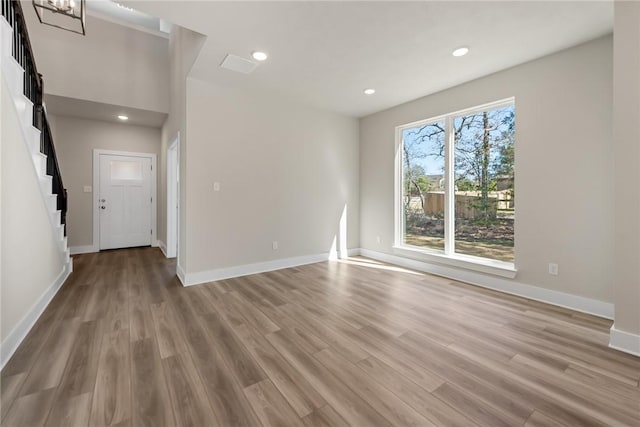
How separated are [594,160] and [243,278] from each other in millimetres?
4086

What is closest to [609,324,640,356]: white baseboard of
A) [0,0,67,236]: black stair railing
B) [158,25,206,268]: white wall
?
[158,25,206,268]: white wall

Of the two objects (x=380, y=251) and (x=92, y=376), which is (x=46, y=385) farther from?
(x=380, y=251)

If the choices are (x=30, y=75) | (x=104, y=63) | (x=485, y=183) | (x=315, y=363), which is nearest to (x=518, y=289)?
(x=485, y=183)

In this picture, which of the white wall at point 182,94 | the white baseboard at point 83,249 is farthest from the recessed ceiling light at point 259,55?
the white baseboard at point 83,249

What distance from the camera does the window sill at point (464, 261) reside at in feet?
10.5

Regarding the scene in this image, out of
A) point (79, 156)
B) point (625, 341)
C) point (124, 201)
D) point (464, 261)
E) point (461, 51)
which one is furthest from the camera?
point (124, 201)

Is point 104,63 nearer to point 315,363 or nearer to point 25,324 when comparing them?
point 25,324

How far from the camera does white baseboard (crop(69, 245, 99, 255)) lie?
521 centimetres

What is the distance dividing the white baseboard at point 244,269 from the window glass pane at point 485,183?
7.43ft

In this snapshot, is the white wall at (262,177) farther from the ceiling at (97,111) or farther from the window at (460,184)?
the ceiling at (97,111)

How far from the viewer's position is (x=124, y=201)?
5680 mm

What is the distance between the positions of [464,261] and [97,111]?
21.4 feet

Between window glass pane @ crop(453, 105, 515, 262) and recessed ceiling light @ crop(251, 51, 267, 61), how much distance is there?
2673 mm

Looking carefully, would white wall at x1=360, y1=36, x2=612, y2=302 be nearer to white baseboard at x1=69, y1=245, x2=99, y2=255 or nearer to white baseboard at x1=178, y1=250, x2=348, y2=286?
white baseboard at x1=178, y1=250, x2=348, y2=286
